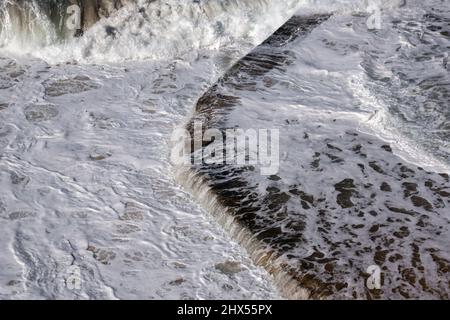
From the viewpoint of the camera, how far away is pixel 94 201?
5445mm

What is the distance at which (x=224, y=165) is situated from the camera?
18.5ft

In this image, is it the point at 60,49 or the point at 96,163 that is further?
the point at 60,49

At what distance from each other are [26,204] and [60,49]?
2.71 m

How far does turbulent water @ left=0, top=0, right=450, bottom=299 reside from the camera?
15.5ft

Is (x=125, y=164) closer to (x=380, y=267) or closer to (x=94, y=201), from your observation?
(x=94, y=201)

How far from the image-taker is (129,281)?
470 cm

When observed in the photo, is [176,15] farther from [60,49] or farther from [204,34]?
[60,49]

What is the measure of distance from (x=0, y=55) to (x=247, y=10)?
2708 mm

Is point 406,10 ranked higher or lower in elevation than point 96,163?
higher

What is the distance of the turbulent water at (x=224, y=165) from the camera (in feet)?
15.5
